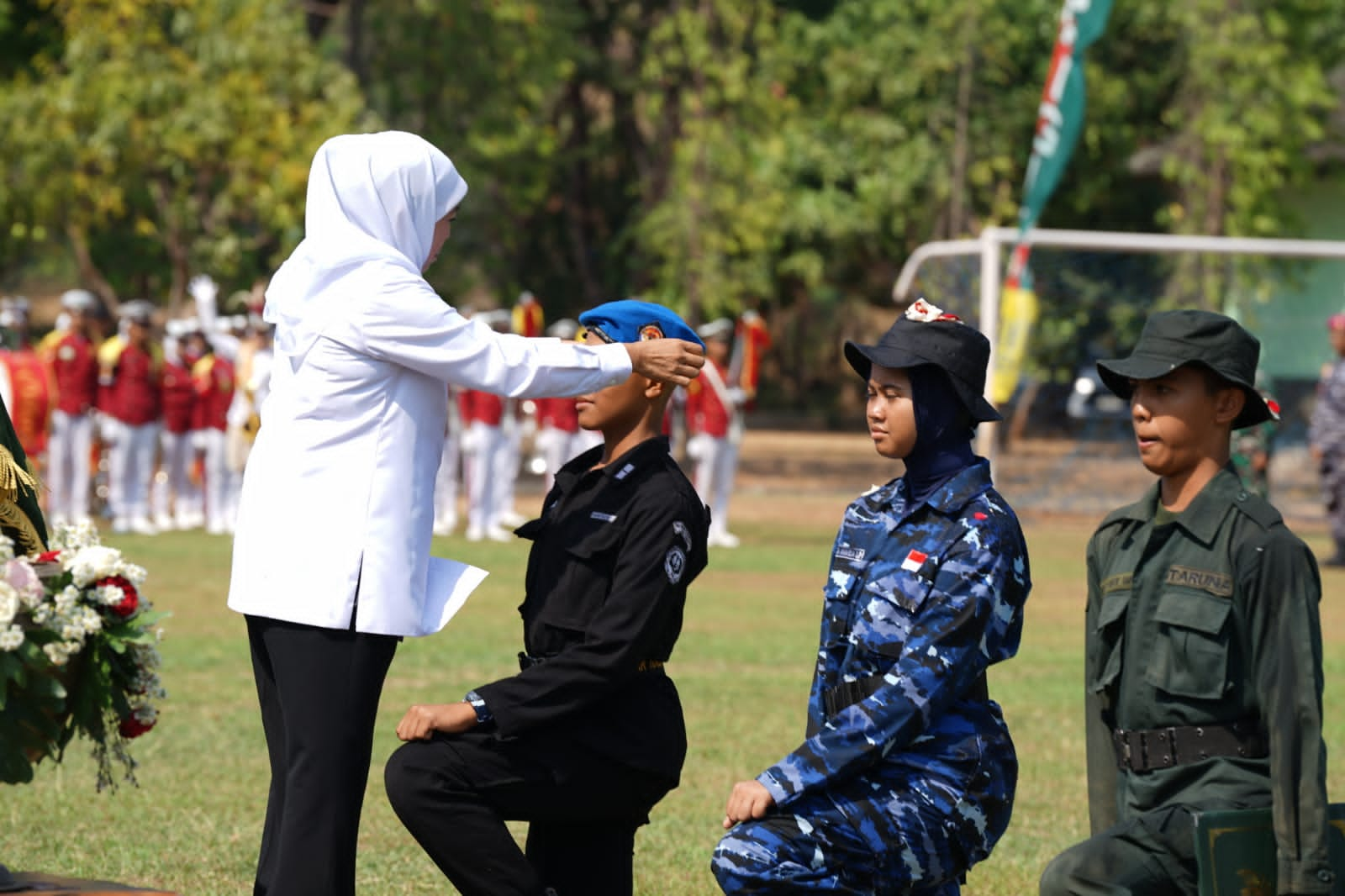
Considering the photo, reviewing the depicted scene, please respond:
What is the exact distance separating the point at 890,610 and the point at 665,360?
2.75 ft

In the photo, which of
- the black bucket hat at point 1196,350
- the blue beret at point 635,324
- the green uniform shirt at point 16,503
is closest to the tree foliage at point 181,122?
the green uniform shirt at point 16,503

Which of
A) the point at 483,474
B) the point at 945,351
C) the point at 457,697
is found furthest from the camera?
the point at 483,474

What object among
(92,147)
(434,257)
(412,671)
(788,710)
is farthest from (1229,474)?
(92,147)

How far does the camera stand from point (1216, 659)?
173 inches

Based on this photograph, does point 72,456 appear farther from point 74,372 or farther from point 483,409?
point 483,409

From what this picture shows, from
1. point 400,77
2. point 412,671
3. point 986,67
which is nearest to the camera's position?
point 412,671

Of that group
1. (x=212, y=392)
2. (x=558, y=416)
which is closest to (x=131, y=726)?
(x=558, y=416)

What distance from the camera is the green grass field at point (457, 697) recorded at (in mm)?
6965

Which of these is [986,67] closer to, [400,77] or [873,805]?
[400,77]

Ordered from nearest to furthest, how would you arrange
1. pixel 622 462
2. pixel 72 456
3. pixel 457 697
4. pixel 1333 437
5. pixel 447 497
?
pixel 622 462 < pixel 457 697 < pixel 1333 437 < pixel 72 456 < pixel 447 497

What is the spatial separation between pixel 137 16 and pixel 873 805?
23480mm

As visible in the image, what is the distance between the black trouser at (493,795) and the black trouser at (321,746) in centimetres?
12

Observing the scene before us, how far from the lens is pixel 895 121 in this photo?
3447 centimetres

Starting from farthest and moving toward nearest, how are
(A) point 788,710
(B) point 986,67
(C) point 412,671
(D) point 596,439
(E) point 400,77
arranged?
(B) point 986,67
(E) point 400,77
(D) point 596,439
(C) point 412,671
(A) point 788,710
